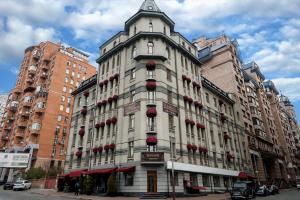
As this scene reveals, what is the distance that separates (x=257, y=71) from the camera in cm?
7706

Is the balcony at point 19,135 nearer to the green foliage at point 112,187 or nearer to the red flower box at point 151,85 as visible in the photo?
the green foliage at point 112,187

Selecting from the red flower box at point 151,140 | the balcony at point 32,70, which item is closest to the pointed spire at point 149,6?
the red flower box at point 151,140

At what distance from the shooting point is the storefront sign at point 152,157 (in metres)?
26.5

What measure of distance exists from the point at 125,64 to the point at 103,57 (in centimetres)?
652

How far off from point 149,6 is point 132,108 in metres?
18.5

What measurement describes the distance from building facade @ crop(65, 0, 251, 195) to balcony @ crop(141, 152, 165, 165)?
112 millimetres

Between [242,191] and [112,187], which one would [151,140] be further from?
[242,191]

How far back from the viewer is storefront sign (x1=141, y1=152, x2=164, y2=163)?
2654cm

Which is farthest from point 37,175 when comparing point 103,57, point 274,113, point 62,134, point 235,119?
point 274,113

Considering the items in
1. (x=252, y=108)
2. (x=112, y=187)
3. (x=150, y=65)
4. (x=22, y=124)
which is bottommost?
(x=112, y=187)

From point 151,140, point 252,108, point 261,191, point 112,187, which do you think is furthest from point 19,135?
point 252,108

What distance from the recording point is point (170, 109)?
3141 centimetres

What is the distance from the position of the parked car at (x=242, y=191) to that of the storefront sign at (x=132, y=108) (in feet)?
47.5

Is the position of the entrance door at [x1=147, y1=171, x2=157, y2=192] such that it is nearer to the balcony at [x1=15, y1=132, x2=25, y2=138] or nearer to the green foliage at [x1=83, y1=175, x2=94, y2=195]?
the green foliage at [x1=83, y1=175, x2=94, y2=195]
